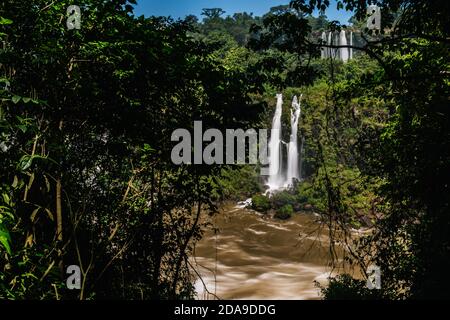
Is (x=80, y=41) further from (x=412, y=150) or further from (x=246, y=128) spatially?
(x=412, y=150)

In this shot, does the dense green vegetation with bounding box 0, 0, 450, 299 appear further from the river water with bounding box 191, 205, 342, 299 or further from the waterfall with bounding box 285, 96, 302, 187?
the waterfall with bounding box 285, 96, 302, 187

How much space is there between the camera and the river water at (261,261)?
17.6 metres

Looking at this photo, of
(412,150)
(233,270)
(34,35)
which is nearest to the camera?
(34,35)

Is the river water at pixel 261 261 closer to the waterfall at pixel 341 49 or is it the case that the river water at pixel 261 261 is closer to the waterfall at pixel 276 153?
the waterfall at pixel 276 153

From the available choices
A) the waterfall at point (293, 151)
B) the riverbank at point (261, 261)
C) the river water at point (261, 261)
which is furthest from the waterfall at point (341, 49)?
the riverbank at point (261, 261)

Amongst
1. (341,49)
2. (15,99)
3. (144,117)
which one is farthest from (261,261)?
(341,49)

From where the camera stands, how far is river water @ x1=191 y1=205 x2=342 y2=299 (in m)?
17.6

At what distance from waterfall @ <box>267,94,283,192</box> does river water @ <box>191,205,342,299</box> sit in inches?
445

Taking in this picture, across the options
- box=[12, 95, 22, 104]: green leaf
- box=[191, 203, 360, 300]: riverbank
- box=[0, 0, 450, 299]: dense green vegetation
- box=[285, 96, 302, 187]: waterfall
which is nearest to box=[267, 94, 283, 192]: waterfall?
box=[285, 96, 302, 187]: waterfall

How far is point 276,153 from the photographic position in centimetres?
4169

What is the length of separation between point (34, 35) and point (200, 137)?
3.20m

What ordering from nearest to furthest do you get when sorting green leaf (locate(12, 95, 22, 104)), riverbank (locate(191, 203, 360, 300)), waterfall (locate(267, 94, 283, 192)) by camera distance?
green leaf (locate(12, 95, 22, 104)) < riverbank (locate(191, 203, 360, 300)) < waterfall (locate(267, 94, 283, 192))
